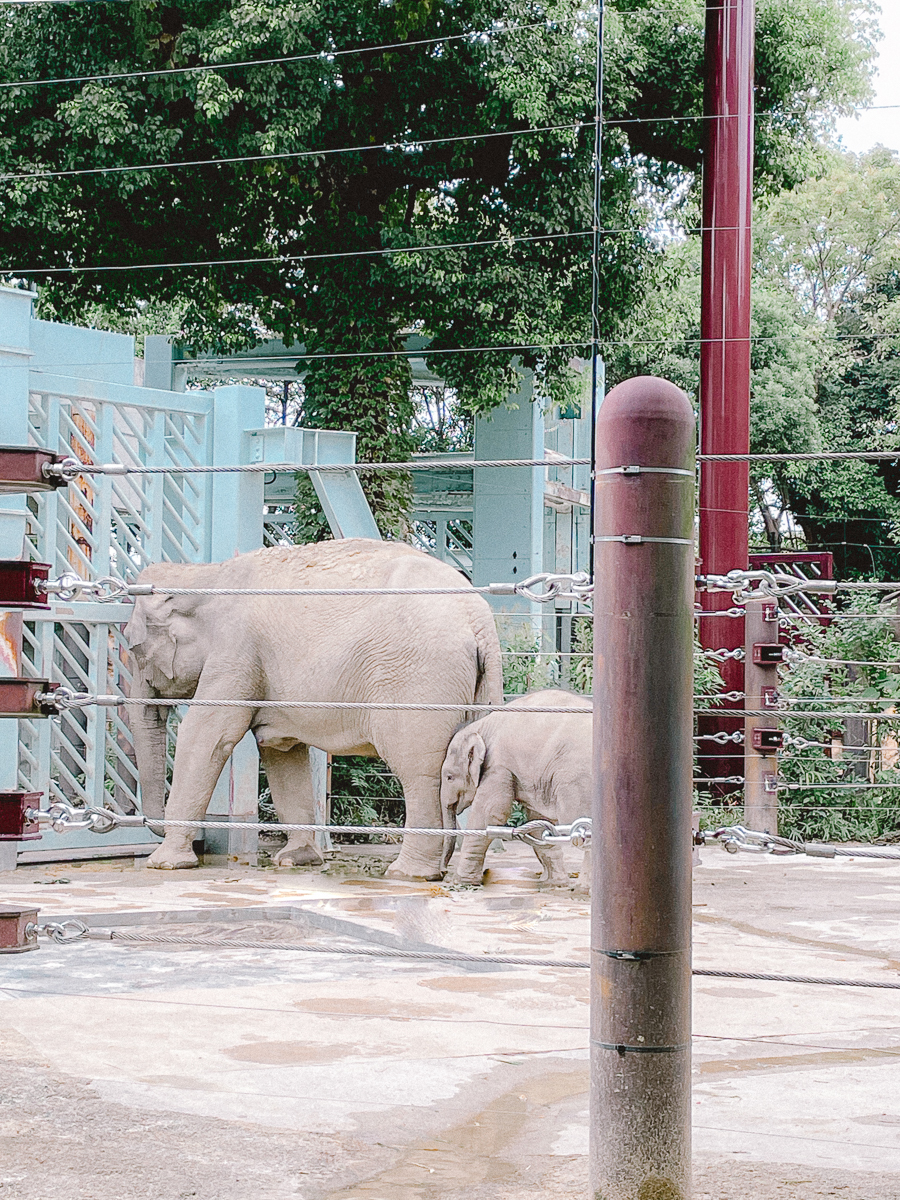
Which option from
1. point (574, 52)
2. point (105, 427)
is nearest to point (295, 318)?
point (574, 52)

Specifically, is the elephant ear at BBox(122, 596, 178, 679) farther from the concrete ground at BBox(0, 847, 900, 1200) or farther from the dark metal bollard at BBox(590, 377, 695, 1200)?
the dark metal bollard at BBox(590, 377, 695, 1200)

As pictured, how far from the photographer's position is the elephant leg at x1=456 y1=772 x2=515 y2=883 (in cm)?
642

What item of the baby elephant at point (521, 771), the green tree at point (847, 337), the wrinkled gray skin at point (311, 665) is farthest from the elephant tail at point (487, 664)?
the green tree at point (847, 337)

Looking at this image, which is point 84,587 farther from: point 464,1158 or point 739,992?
point 739,992

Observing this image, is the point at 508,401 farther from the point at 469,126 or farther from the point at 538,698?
the point at 538,698

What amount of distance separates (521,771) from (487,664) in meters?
0.77

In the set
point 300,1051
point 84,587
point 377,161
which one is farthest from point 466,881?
point 377,161

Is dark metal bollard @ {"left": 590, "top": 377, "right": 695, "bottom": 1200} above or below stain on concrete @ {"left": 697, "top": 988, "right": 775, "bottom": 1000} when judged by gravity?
above

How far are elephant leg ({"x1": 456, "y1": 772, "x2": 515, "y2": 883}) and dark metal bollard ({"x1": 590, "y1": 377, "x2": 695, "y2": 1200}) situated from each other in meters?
4.33

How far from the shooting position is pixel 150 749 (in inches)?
297

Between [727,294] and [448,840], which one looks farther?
[727,294]

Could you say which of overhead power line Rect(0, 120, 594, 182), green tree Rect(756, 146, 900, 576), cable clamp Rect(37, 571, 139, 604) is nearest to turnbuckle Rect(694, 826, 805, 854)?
cable clamp Rect(37, 571, 139, 604)

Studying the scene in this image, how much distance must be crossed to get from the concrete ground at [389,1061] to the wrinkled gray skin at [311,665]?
141 centimetres

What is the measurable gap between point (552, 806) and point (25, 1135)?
13.1 ft
